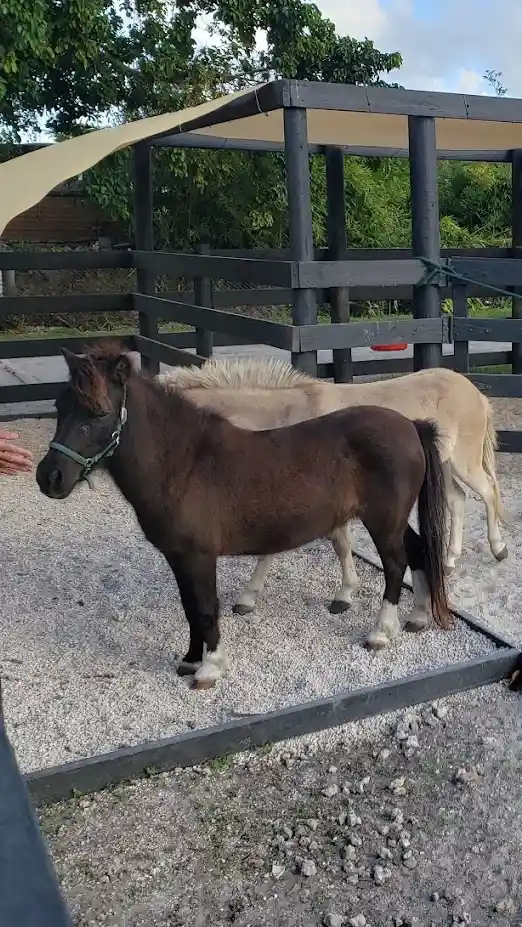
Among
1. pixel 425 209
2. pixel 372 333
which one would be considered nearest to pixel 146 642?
pixel 372 333

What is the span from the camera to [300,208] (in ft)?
15.3

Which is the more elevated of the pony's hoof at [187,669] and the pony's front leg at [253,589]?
the pony's front leg at [253,589]

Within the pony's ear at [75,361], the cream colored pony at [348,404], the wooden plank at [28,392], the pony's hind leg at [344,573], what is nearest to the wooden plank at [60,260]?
the wooden plank at [28,392]

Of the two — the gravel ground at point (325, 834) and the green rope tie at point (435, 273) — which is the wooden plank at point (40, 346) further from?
the gravel ground at point (325, 834)

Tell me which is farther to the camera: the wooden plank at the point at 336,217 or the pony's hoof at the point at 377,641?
the wooden plank at the point at 336,217

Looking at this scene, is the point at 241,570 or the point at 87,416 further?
the point at 241,570

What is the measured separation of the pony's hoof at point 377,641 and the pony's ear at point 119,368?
5.08 ft

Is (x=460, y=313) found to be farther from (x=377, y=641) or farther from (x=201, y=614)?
(x=201, y=614)

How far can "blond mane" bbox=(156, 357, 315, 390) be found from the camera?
12.4 ft

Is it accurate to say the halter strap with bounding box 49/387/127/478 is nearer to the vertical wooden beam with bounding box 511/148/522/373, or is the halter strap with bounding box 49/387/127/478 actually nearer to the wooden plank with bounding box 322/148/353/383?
the wooden plank with bounding box 322/148/353/383

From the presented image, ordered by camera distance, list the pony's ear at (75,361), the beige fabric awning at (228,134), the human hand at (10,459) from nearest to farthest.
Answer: the human hand at (10,459) → the pony's ear at (75,361) → the beige fabric awning at (228,134)

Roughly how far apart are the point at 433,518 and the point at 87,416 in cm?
157

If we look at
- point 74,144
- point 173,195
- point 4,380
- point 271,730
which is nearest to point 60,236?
point 173,195

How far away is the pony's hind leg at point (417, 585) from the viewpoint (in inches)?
142
